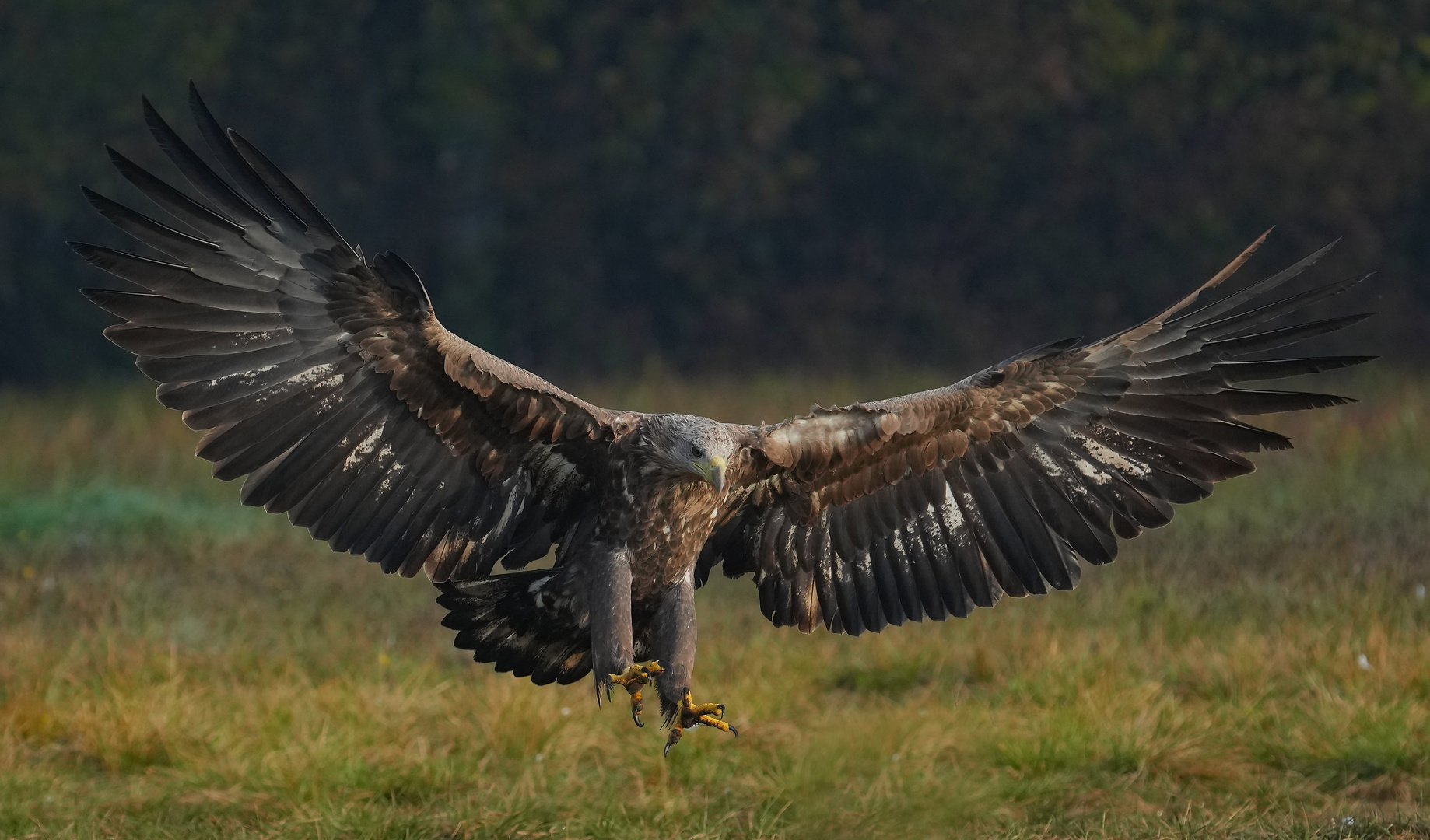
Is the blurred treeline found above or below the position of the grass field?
above

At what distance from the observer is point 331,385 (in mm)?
5633

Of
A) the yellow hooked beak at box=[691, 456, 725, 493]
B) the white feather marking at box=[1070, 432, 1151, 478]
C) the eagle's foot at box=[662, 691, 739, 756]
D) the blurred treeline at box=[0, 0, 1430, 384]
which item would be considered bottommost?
the eagle's foot at box=[662, 691, 739, 756]

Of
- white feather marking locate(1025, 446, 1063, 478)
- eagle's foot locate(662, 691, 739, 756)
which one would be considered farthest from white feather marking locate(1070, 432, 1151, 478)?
eagle's foot locate(662, 691, 739, 756)

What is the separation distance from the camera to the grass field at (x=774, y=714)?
625cm

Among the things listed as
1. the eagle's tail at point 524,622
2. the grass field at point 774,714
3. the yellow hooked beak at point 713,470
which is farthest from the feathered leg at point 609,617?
the grass field at point 774,714

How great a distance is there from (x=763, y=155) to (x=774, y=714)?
15796 millimetres

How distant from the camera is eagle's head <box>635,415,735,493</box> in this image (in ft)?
18.0

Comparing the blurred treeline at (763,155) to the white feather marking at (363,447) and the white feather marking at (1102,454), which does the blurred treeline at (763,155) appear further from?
the white feather marking at (363,447)

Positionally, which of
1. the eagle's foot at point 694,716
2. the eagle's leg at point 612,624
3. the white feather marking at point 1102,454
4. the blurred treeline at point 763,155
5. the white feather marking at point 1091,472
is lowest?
the eagle's foot at point 694,716

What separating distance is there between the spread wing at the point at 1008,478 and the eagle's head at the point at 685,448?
451 mm

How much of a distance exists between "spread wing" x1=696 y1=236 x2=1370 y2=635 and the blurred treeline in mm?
15339

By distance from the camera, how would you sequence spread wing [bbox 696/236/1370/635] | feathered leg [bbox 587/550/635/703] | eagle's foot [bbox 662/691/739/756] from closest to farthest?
1. feathered leg [bbox 587/550/635/703]
2. eagle's foot [bbox 662/691/739/756]
3. spread wing [bbox 696/236/1370/635]

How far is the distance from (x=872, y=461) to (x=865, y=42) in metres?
17.1

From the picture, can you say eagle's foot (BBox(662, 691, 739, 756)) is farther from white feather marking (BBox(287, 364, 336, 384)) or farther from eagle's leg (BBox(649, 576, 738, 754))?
white feather marking (BBox(287, 364, 336, 384))
